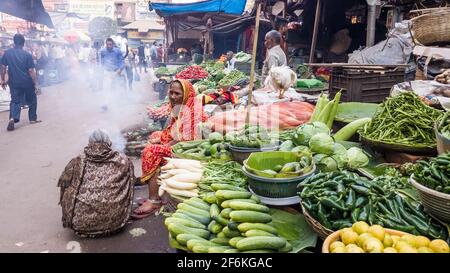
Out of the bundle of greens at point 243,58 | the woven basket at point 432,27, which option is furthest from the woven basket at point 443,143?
the bundle of greens at point 243,58

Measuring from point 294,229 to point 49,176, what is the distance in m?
4.71

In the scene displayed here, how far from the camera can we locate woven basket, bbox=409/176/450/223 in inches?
77.5

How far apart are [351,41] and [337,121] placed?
650 centimetres

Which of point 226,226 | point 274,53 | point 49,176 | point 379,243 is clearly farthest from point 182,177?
point 274,53

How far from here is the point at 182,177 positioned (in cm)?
339

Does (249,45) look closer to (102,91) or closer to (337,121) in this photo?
(102,91)

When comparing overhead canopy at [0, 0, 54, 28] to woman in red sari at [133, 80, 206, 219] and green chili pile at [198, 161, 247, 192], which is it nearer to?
woman in red sari at [133, 80, 206, 219]

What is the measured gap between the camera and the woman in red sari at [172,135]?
438 centimetres

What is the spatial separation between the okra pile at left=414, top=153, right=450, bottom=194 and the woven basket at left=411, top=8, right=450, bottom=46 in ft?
12.6

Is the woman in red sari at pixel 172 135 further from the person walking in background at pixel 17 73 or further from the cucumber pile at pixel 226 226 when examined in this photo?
the person walking in background at pixel 17 73

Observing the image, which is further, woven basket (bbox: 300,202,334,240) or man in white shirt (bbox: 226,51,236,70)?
man in white shirt (bbox: 226,51,236,70)

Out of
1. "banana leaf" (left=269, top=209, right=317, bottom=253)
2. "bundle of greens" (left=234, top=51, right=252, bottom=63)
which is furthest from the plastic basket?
"bundle of greens" (left=234, top=51, right=252, bottom=63)

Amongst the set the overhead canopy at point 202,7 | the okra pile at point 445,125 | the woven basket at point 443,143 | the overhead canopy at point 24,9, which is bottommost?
the woven basket at point 443,143

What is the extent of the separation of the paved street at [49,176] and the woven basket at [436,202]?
2.55 m
